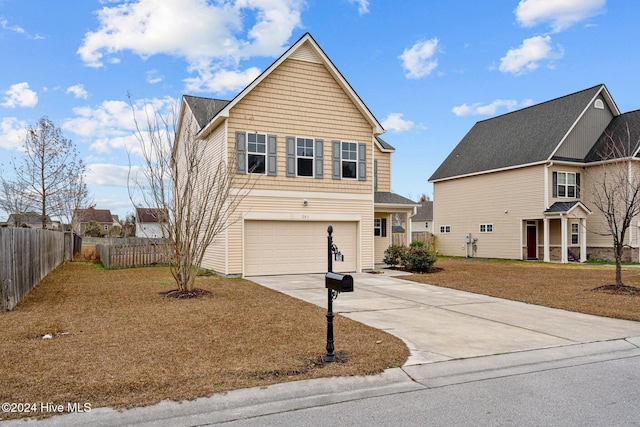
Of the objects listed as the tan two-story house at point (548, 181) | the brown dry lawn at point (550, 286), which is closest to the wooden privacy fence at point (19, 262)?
the brown dry lawn at point (550, 286)

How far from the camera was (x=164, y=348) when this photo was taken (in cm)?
636

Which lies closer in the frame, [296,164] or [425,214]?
[296,164]

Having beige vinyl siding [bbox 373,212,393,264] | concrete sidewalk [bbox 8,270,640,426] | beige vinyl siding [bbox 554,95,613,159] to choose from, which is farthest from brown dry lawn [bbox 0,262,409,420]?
beige vinyl siding [bbox 554,95,613,159]

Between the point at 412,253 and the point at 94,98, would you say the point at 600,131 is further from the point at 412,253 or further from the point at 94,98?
the point at 94,98

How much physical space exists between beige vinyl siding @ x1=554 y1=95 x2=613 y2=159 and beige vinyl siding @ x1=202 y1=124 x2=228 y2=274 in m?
18.2

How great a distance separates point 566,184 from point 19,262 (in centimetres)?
2577

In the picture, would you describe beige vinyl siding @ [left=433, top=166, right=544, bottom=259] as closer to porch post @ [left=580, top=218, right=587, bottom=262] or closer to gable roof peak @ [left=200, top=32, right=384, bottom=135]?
porch post @ [left=580, top=218, right=587, bottom=262]

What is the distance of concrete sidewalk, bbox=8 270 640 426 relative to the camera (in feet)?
14.6

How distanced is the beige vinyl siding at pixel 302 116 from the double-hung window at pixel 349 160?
8.5 inches

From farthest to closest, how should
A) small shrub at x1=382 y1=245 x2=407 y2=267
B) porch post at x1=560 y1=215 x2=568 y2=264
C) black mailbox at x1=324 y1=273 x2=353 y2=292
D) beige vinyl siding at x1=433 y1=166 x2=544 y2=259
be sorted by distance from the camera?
beige vinyl siding at x1=433 y1=166 x2=544 y2=259 < porch post at x1=560 y1=215 x2=568 y2=264 < small shrub at x1=382 y1=245 x2=407 y2=267 < black mailbox at x1=324 y1=273 x2=353 y2=292

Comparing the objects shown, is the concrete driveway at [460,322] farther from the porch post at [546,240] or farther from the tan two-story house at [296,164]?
the porch post at [546,240]

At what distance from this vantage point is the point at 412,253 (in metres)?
18.4

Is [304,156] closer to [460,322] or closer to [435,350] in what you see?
[460,322]

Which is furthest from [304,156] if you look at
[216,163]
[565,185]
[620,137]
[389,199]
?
[620,137]
